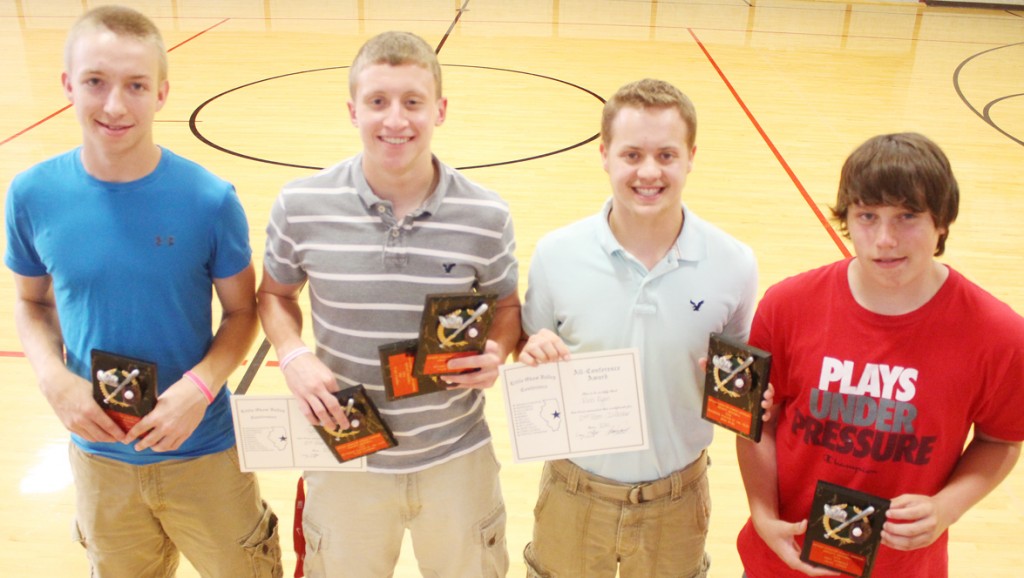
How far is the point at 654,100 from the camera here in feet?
6.51

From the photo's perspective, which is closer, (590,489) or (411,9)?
(590,489)

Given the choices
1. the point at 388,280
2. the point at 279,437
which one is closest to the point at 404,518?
the point at 279,437

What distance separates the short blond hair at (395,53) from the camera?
1.93 metres

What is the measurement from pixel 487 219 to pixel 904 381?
96 centimetres

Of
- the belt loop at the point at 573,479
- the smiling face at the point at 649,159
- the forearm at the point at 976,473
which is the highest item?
the smiling face at the point at 649,159

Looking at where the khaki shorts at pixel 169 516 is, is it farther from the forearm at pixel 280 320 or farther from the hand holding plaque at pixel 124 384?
the forearm at pixel 280 320

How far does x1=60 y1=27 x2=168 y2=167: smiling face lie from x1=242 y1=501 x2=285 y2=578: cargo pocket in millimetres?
1009

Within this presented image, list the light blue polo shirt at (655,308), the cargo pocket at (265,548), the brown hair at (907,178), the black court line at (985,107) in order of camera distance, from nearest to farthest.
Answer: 1. the brown hair at (907,178)
2. the light blue polo shirt at (655,308)
3. the cargo pocket at (265,548)
4. the black court line at (985,107)

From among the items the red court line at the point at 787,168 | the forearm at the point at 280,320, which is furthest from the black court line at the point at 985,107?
the forearm at the point at 280,320

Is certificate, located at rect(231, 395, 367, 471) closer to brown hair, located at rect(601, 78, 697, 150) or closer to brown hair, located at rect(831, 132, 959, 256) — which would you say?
brown hair, located at rect(601, 78, 697, 150)

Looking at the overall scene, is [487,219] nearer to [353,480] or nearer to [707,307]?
[707,307]

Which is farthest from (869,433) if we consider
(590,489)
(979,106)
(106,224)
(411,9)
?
(411,9)

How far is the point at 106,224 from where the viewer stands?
1.98 meters

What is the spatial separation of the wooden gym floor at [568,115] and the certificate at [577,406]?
4.13ft
